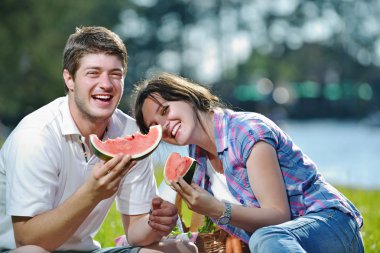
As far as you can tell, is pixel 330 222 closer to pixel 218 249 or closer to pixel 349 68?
pixel 218 249

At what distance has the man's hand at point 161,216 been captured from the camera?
445cm

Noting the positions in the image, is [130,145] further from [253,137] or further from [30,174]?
[253,137]

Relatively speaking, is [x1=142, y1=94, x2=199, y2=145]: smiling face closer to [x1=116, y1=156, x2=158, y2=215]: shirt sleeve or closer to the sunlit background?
[x1=116, y1=156, x2=158, y2=215]: shirt sleeve

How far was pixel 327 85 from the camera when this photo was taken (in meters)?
67.0

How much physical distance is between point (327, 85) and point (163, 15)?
2017 centimetres

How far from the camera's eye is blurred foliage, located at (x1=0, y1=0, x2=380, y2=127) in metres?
49.6

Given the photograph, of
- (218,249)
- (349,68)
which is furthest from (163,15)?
(218,249)

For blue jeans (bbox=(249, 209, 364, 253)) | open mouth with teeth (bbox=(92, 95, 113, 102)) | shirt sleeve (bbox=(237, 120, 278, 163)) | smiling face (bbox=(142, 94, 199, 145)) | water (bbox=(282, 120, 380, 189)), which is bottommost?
water (bbox=(282, 120, 380, 189))

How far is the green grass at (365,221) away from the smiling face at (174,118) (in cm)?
206

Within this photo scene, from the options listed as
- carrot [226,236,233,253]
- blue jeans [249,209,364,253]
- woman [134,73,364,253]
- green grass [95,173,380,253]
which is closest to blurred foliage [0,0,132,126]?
green grass [95,173,380,253]

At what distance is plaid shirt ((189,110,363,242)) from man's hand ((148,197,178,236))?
0.41 meters

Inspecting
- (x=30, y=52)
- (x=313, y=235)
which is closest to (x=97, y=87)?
(x=313, y=235)

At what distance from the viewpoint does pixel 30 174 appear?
A: 13.8 feet

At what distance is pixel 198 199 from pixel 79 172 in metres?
0.80
